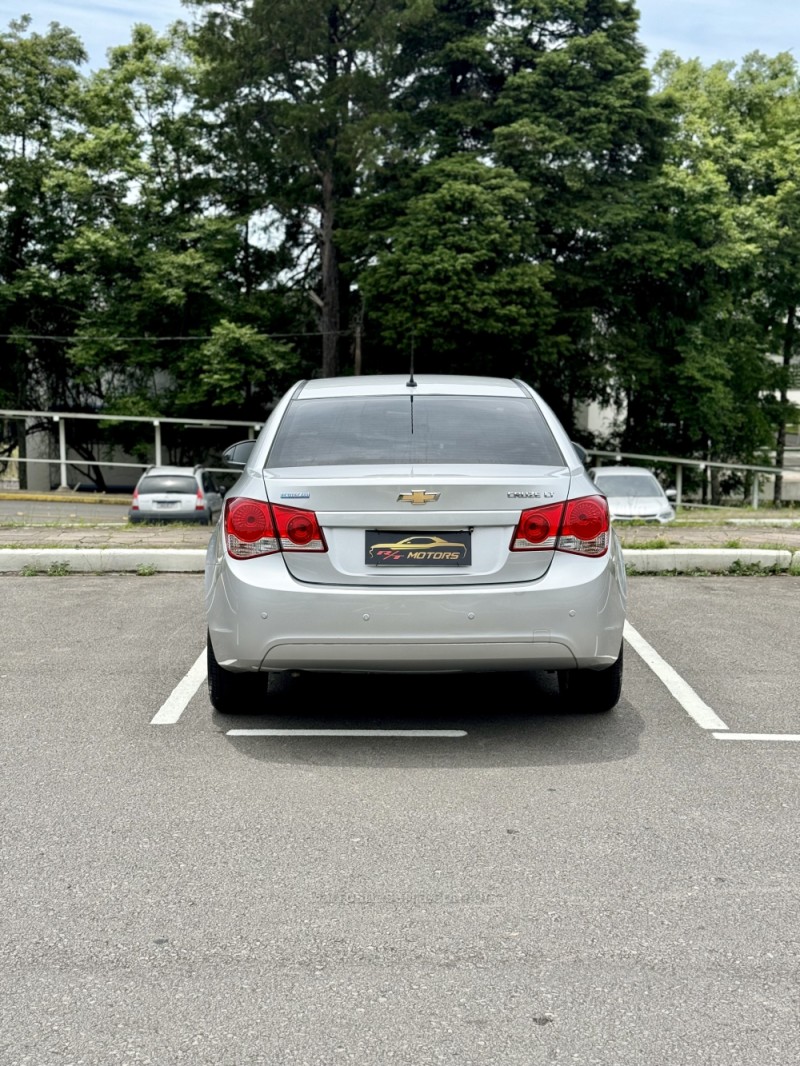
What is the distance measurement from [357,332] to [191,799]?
31.0 meters

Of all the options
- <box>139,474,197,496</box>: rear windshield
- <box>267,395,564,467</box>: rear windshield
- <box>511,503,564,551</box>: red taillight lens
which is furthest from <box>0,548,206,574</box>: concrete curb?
<box>139,474,197,496</box>: rear windshield

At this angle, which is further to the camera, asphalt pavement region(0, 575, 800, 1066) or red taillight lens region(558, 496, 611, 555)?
red taillight lens region(558, 496, 611, 555)

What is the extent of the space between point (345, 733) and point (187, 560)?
5.30 meters

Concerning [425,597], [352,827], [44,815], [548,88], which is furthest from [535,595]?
[548,88]

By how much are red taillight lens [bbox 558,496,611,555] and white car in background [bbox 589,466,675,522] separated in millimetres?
12649

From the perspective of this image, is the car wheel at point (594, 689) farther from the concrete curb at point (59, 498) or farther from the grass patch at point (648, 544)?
the concrete curb at point (59, 498)

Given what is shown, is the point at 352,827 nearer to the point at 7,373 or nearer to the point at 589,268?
the point at 589,268

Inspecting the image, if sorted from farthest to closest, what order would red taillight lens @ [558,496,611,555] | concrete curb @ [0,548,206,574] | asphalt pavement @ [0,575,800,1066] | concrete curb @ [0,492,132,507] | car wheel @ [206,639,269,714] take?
concrete curb @ [0,492,132,507]
concrete curb @ [0,548,206,574]
car wheel @ [206,639,269,714]
red taillight lens @ [558,496,611,555]
asphalt pavement @ [0,575,800,1066]

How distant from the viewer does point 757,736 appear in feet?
18.2

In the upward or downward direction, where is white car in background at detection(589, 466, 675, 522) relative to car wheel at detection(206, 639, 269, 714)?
downward

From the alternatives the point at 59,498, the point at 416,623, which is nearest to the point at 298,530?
the point at 416,623

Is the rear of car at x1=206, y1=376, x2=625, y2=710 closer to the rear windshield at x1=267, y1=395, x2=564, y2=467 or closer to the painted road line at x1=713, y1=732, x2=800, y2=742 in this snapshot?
the rear windshield at x1=267, y1=395, x2=564, y2=467

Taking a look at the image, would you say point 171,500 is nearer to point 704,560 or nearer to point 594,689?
point 704,560

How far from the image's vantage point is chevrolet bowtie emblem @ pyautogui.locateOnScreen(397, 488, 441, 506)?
5191 mm
